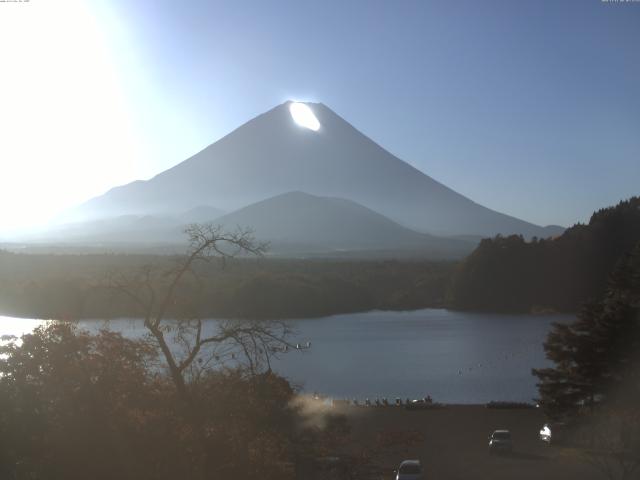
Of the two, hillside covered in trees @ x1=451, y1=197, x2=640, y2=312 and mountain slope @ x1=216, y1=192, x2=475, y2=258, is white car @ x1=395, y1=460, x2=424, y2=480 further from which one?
mountain slope @ x1=216, y1=192, x2=475, y2=258

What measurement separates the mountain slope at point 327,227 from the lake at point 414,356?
44.2 m

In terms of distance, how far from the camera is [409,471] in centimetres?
846

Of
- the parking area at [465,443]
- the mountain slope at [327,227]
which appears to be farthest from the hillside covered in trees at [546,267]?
the mountain slope at [327,227]

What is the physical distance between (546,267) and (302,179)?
69550 mm

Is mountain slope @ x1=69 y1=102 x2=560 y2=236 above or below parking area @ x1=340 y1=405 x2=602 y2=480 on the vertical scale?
above

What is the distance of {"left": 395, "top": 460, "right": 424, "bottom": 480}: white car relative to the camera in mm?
8376

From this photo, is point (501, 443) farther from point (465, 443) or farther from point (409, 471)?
point (409, 471)

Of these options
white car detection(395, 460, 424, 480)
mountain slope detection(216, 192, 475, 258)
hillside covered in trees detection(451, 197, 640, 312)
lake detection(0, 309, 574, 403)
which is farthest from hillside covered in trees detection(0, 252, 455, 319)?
mountain slope detection(216, 192, 475, 258)

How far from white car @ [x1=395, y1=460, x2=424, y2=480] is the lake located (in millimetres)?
2747

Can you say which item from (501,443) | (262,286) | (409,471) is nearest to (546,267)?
(262,286)

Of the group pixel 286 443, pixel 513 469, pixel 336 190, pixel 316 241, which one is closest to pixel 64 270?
pixel 513 469

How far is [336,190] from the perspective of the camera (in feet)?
356

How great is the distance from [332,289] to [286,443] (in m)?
34.5

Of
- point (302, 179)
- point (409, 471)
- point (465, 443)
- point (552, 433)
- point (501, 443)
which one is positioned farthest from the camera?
point (302, 179)
